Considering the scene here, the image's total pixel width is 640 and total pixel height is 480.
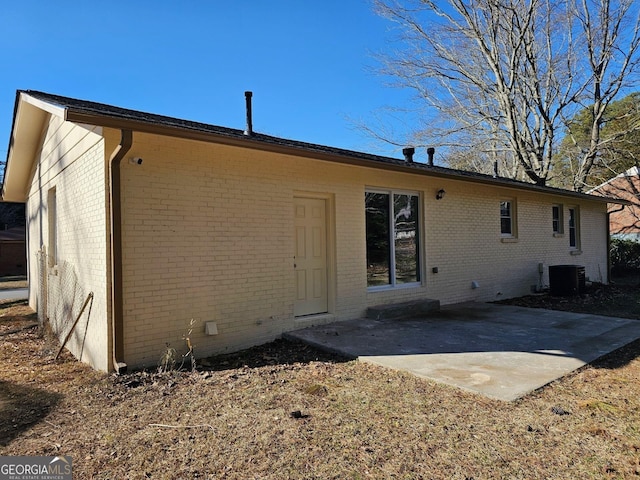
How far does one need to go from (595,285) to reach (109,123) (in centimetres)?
1412

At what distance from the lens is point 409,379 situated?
4.50 metres

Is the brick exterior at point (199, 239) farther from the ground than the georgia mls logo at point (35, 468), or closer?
farther from the ground

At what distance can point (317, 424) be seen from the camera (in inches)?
137

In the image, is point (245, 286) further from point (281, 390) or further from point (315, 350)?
point (281, 390)

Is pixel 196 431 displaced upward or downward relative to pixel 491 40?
downward

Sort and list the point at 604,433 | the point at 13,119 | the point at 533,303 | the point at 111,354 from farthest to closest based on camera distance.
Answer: the point at 533,303, the point at 13,119, the point at 111,354, the point at 604,433

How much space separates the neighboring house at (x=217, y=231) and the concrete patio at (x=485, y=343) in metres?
0.87

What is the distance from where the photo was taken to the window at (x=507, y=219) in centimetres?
1116

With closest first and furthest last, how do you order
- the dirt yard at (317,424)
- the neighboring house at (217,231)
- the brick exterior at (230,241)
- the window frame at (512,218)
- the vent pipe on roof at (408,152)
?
the dirt yard at (317,424) → the neighboring house at (217,231) → the brick exterior at (230,241) → the vent pipe on roof at (408,152) → the window frame at (512,218)

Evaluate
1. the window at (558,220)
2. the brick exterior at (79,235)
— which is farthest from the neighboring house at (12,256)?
the window at (558,220)

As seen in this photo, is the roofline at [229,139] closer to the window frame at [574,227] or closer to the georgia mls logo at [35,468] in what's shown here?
the georgia mls logo at [35,468]

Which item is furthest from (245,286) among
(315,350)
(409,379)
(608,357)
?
(608,357)

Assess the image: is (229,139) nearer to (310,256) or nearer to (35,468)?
(310,256)

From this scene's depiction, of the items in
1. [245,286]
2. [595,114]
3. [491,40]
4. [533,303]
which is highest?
[491,40]
